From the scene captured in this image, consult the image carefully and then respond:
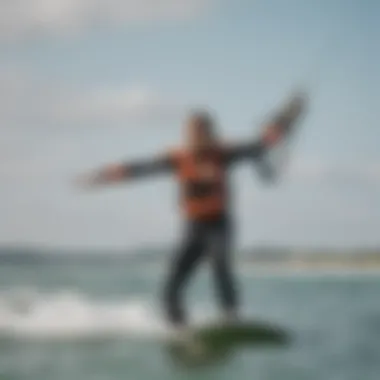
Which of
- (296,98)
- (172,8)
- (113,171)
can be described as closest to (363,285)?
(296,98)

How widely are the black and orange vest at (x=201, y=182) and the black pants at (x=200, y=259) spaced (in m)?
0.03

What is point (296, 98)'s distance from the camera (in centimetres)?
203

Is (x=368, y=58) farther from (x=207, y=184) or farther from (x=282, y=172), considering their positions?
(x=207, y=184)

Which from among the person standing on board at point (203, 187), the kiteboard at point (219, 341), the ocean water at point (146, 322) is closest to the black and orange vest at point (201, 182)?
the person standing on board at point (203, 187)

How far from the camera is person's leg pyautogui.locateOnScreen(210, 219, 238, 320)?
1952mm

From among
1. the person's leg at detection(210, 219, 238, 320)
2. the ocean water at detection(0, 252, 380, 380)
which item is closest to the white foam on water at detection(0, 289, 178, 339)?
the ocean water at detection(0, 252, 380, 380)

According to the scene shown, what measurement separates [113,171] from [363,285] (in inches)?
22.7

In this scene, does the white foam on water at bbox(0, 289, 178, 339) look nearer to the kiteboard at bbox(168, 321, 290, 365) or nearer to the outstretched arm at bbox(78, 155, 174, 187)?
the kiteboard at bbox(168, 321, 290, 365)

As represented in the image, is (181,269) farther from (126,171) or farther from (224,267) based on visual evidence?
(126,171)

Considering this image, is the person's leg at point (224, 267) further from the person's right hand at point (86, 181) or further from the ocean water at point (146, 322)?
the person's right hand at point (86, 181)

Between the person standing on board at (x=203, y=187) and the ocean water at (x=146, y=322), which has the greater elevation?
the person standing on board at (x=203, y=187)

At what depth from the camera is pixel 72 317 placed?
1.99 metres

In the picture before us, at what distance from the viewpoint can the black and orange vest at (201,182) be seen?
1966mm

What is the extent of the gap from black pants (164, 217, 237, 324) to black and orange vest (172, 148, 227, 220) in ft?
0.08
